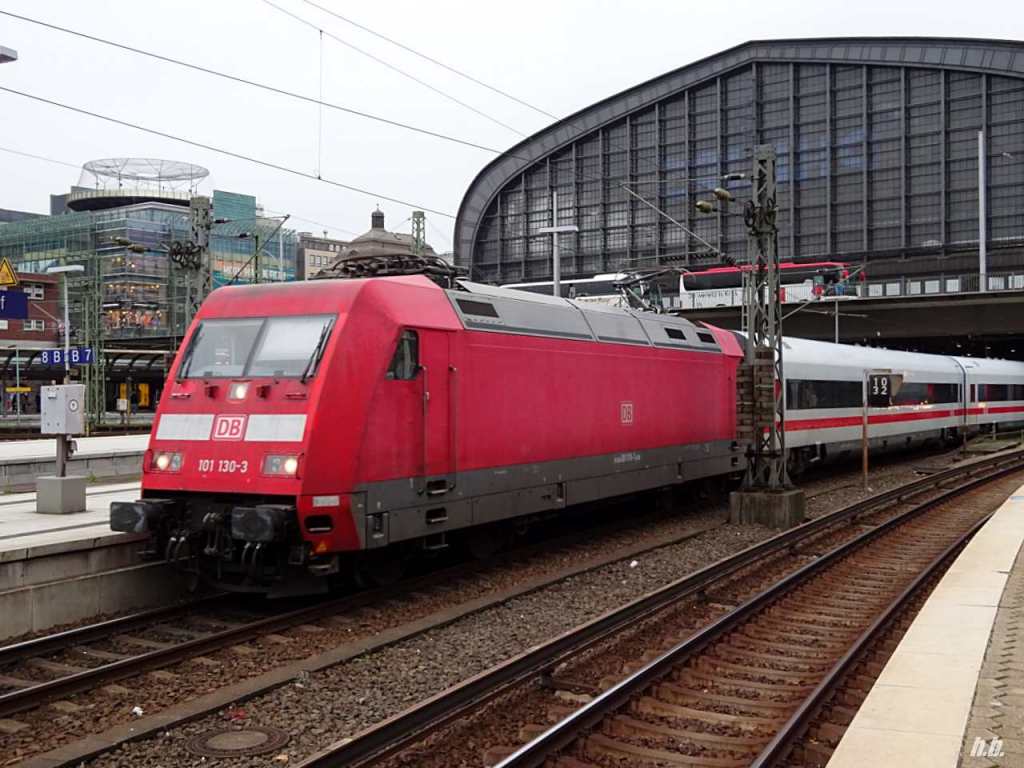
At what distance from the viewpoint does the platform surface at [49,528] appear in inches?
389

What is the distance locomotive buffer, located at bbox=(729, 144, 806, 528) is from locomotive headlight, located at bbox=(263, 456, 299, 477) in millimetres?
9968

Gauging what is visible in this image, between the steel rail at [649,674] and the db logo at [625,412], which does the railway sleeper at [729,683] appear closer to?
the steel rail at [649,674]

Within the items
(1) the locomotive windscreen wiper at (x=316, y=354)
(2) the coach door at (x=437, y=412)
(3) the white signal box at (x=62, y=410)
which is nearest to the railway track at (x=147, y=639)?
(2) the coach door at (x=437, y=412)

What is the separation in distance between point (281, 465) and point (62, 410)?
17.4 feet

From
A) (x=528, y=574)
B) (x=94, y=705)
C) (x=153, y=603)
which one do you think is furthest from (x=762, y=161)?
(x=94, y=705)

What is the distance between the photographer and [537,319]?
43.2ft

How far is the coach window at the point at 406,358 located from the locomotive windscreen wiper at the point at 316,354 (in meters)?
0.73

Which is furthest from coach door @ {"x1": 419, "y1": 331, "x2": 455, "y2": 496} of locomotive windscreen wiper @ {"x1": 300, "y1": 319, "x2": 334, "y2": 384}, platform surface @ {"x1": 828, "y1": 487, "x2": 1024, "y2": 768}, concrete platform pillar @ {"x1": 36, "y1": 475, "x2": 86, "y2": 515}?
concrete platform pillar @ {"x1": 36, "y1": 475, "x2": 86, "y2": 515}

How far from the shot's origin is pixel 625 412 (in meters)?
15.3

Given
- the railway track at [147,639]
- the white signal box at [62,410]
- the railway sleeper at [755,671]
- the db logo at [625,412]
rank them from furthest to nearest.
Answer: the db logo at [625,412]
the white signal box at [62,410]
the railway sleeper at [755,671]
the railway track at [147,639]

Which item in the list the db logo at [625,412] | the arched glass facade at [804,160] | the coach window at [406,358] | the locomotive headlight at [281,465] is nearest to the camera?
the locomotive headlight at [281,465]

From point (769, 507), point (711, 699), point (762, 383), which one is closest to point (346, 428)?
point (711, 699)

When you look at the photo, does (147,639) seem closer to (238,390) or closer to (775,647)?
(238,390)

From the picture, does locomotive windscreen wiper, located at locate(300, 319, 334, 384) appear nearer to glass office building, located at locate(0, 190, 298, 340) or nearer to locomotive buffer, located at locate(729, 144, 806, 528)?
locomotive buffer, located at locate(729, 144, 806, 528)
